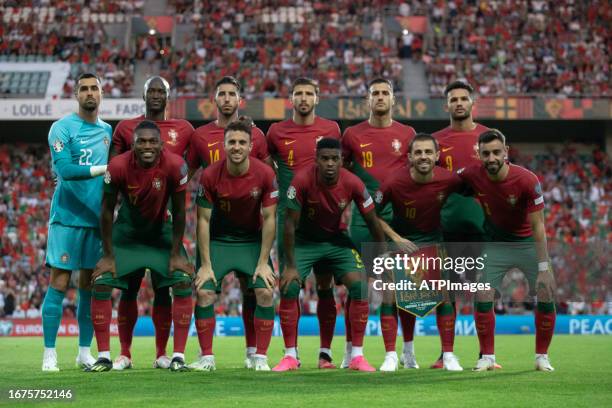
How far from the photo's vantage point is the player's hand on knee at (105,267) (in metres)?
8.64

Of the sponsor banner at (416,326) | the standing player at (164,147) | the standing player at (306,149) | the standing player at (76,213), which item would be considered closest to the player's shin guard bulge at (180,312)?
the standing player at (164,147)

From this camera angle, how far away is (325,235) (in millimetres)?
9117

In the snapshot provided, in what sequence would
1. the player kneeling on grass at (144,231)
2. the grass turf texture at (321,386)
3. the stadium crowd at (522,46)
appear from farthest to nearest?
the stadium crowd at (522,46)
the player kneeling on grass at (144,231)
the grass turf texture at (321,386)

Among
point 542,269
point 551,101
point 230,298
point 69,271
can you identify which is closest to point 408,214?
point 542,269

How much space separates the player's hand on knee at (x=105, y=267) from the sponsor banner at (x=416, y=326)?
12.6 meters

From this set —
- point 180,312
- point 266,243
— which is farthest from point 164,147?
point 180,312

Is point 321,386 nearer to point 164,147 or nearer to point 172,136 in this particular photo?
point 164,147

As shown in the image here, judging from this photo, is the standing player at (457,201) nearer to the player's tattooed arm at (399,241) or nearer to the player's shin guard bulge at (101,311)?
the player's tattooed arm at (399,241)

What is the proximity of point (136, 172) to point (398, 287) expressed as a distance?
8.54 ft

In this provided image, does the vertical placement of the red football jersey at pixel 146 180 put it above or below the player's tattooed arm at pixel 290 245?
above

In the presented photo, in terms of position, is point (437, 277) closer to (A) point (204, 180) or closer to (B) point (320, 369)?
(B) point (320, 369)

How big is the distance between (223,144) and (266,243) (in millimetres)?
1283

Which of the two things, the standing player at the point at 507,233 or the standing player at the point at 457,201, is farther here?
the standing player at the point at 457,201

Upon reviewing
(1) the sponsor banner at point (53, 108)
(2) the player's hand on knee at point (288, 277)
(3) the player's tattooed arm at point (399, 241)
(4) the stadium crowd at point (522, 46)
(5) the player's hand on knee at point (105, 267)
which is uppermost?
(4) the stadium crowd at point (522, 46)
